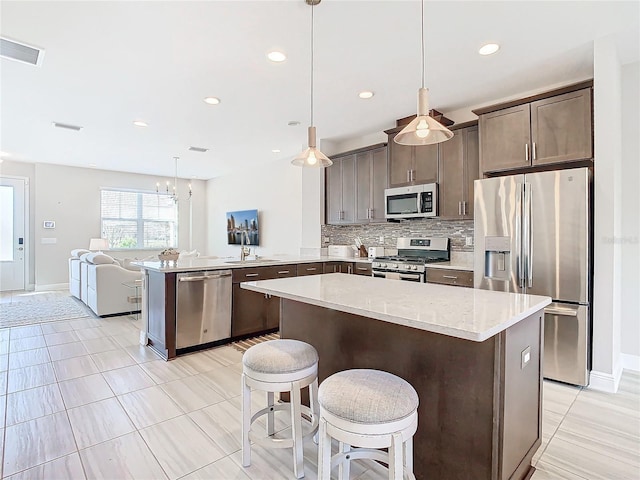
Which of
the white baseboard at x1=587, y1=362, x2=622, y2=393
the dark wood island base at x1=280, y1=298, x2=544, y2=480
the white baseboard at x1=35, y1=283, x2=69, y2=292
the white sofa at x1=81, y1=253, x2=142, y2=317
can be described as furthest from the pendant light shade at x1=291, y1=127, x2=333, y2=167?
the white baseboard at x1=35, y1=283, x2=69, y2=292

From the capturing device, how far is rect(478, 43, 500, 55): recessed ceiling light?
2.76m

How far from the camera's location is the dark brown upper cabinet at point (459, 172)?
12.7 feet

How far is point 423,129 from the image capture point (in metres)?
1.94

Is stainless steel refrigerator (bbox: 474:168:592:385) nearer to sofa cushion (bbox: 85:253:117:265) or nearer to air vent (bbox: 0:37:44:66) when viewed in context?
air vent (bbox: 0:37:44:66)

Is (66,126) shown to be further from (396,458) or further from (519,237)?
(519,237)

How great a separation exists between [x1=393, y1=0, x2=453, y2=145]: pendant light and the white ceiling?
58cm

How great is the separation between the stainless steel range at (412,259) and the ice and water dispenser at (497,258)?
2.43ft

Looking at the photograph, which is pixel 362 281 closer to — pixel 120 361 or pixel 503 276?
pixel 503 276

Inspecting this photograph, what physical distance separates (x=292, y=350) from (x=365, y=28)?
233 centimetres

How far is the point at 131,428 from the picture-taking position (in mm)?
2160

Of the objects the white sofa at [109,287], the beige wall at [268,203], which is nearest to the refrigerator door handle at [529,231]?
the beige wall at [268,203]

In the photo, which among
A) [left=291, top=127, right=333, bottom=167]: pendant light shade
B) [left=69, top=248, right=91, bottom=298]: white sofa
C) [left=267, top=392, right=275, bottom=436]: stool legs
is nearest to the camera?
[left=267, top=392, right=275, bottom=436]: stool legs

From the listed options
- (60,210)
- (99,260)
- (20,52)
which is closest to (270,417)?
(20,52)

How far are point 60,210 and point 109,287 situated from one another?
3.90 metres
